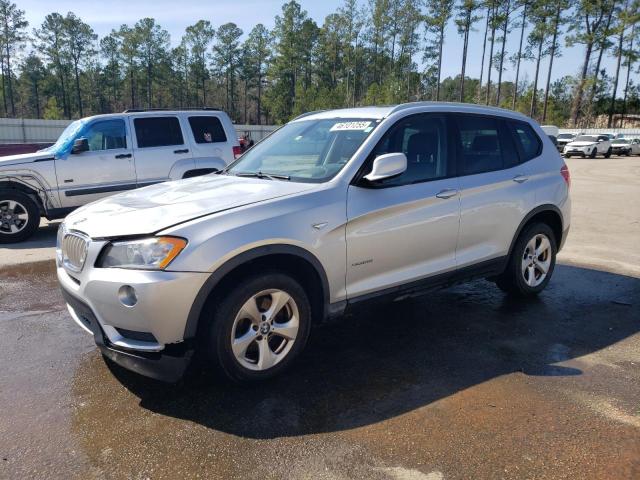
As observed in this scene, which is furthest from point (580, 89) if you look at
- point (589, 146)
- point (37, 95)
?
point (37, 95)

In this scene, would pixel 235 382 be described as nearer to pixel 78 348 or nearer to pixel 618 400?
pixel 78 348

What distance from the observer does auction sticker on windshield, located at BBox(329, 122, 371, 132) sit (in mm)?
4066

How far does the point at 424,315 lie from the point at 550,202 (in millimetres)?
1720

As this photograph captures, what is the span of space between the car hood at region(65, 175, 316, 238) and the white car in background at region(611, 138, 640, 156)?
41378mm

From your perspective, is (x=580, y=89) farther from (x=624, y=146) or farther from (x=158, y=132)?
(x=158, y=132)

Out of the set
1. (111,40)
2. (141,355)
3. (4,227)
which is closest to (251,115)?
(111,40)

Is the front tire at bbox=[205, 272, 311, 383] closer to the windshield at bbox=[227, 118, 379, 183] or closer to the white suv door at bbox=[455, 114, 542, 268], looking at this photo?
the windshield at bbox=[227, 118, 379, 183]

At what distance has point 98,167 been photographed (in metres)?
8.34

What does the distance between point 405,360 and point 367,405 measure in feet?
2.43

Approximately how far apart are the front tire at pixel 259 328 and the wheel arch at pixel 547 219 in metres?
2.48

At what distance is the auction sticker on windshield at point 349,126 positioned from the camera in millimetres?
4066

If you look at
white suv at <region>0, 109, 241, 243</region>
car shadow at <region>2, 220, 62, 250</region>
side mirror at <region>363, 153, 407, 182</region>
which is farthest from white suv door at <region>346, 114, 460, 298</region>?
car shadow at <region>2, 220, 62, 250</region>

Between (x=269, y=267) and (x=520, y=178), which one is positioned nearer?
(x=269, y=267)

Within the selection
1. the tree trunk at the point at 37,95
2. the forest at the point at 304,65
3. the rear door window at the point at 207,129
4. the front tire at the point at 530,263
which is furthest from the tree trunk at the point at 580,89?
the tree trunk at the point at 37,95
